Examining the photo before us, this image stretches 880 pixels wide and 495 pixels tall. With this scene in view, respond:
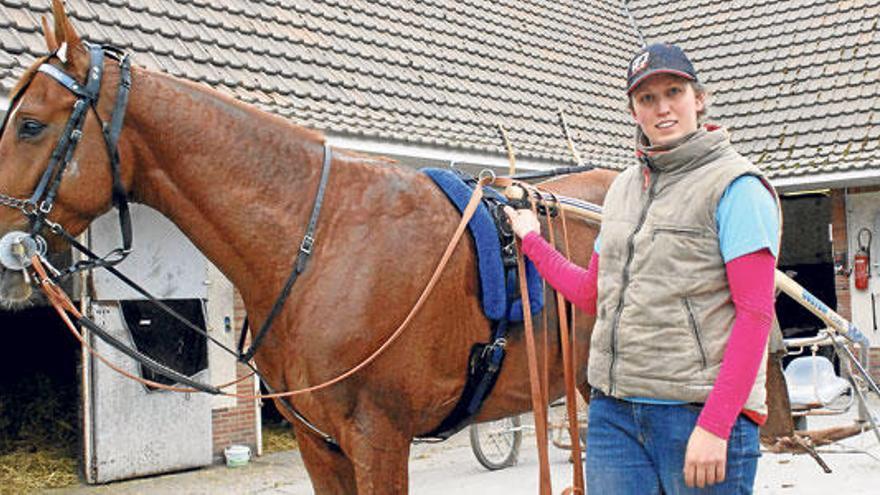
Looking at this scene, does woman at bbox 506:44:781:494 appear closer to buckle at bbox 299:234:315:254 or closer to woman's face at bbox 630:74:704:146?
woman's face at bbox 630:74:704:146

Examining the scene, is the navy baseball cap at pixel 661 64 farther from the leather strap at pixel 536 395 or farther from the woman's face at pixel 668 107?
the leather strap at pixel 536 395

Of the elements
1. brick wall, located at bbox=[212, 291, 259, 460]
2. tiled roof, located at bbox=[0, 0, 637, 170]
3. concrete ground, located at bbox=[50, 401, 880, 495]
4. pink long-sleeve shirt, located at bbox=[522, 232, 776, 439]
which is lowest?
concrete ground, located at bbox=[50, 401, 880, 495]

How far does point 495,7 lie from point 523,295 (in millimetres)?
10029

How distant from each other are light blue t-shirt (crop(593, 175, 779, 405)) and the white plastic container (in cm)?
695

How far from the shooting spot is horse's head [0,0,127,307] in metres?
2.98

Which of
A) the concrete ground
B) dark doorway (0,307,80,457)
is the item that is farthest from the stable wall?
dark doorway (0,307,80,457)

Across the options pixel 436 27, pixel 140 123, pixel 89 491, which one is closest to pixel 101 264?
pixel 140 123

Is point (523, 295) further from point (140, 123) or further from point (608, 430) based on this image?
point (140, 123)

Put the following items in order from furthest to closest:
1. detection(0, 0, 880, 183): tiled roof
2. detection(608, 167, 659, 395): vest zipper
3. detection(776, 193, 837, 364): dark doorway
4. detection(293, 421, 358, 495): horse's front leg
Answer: detection(776, 193, 837, 364): dark doorway
detection(0, 0, 880, 183): tiled roof
detection(293, 421, 358, 495): horse's front leg
detection(608, 167, 659, 395): vest zipper

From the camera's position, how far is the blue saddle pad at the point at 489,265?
336 centimetres

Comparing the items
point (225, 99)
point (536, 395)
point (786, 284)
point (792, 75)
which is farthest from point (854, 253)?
point (225, 99)

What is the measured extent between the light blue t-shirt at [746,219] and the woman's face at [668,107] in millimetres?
230

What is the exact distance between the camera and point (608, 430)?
266 cm

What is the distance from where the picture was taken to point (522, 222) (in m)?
3.25
